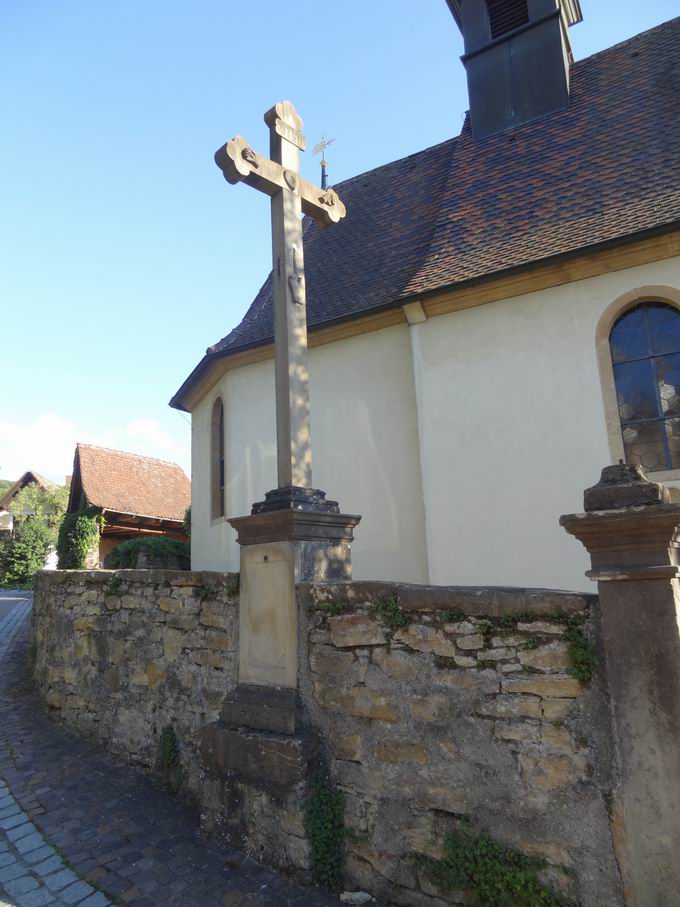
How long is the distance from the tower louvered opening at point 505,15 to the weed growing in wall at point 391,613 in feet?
36.7

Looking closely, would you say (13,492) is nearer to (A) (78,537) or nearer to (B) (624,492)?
(A) (78,537)

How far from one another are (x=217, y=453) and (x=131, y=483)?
12860mm

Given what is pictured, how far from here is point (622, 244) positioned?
20.9ft

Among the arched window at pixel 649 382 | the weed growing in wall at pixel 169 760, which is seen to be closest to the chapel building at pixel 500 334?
the arched window at pixel 649 382

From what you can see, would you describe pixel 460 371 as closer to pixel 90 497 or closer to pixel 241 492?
pixel 241 492

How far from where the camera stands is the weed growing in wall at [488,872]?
2586 mm

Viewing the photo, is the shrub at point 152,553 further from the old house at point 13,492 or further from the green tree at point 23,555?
the old house at point 13,492

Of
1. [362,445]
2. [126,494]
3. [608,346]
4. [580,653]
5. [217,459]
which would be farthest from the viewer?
[126,494]

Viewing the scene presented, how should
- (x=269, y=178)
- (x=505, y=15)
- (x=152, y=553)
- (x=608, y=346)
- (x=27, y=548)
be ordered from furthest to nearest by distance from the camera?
(x=27, y=548), (x=152, y=553), (x=505, y=15), (x=608, y=346), (x=269, y=178)

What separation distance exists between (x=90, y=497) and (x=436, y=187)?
1488 cm

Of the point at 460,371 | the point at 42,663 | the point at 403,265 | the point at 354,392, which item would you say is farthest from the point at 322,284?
the point at 42,663

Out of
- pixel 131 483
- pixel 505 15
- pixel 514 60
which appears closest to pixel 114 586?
pixel 514 60

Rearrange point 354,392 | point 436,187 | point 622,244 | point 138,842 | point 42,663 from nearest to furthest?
1. point 138,842
2. point 622,244
3. point 42,663
4. point 354,392
5. point 436,187

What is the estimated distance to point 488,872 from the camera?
271cm
